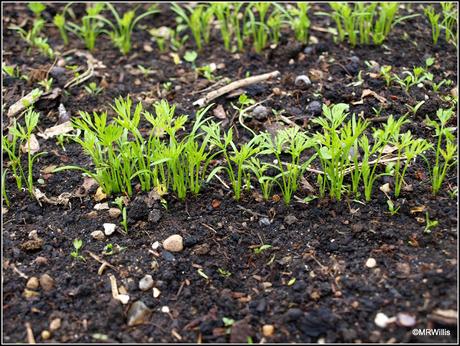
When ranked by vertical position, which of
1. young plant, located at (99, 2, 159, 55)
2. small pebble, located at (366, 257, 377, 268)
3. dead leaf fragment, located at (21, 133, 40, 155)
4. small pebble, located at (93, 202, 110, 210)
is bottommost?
small pebble, located at (366, 257, 377, 268)

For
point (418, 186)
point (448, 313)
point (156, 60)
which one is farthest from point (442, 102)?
point (156, 60)

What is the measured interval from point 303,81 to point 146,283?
1.79 m

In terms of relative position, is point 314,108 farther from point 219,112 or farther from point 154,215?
point 154,215

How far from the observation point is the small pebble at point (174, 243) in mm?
2920

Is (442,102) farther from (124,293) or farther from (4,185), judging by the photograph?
(4,185)

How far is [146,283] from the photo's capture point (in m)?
2.76

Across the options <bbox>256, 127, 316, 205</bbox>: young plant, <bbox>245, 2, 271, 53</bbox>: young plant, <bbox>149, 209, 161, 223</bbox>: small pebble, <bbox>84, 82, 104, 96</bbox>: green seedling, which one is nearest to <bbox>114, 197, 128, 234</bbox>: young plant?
<bbox>149, 209, 161, 223</bbox>: small pebble

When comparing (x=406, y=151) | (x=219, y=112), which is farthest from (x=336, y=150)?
(x=219, y=112)

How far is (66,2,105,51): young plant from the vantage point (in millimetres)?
4434

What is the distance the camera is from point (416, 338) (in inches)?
96.0

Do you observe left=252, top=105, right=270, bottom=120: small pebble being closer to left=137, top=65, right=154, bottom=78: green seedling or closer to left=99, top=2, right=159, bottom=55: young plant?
left=137, top=65, right=154, bottom=78: green seedling

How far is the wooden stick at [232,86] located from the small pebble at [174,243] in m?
1.15

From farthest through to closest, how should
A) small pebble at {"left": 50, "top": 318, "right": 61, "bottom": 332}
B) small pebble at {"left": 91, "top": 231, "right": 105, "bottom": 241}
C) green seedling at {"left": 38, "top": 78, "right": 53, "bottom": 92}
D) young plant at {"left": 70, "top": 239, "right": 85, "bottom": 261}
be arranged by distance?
green seedling at {"left": 38, "top": 78, "right": 53, "bottom": 92}
small pebble at {"left": 91, "top": 231, "right": 105, "bottom": 241}
young plant at {"left": 70, "top": 239, "right": 85, "bottom": 261}
small pebble at {"left": 50, "top": 318, "right": 61, "bottom": 332}

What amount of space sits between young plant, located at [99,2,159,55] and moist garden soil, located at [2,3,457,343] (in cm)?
95
